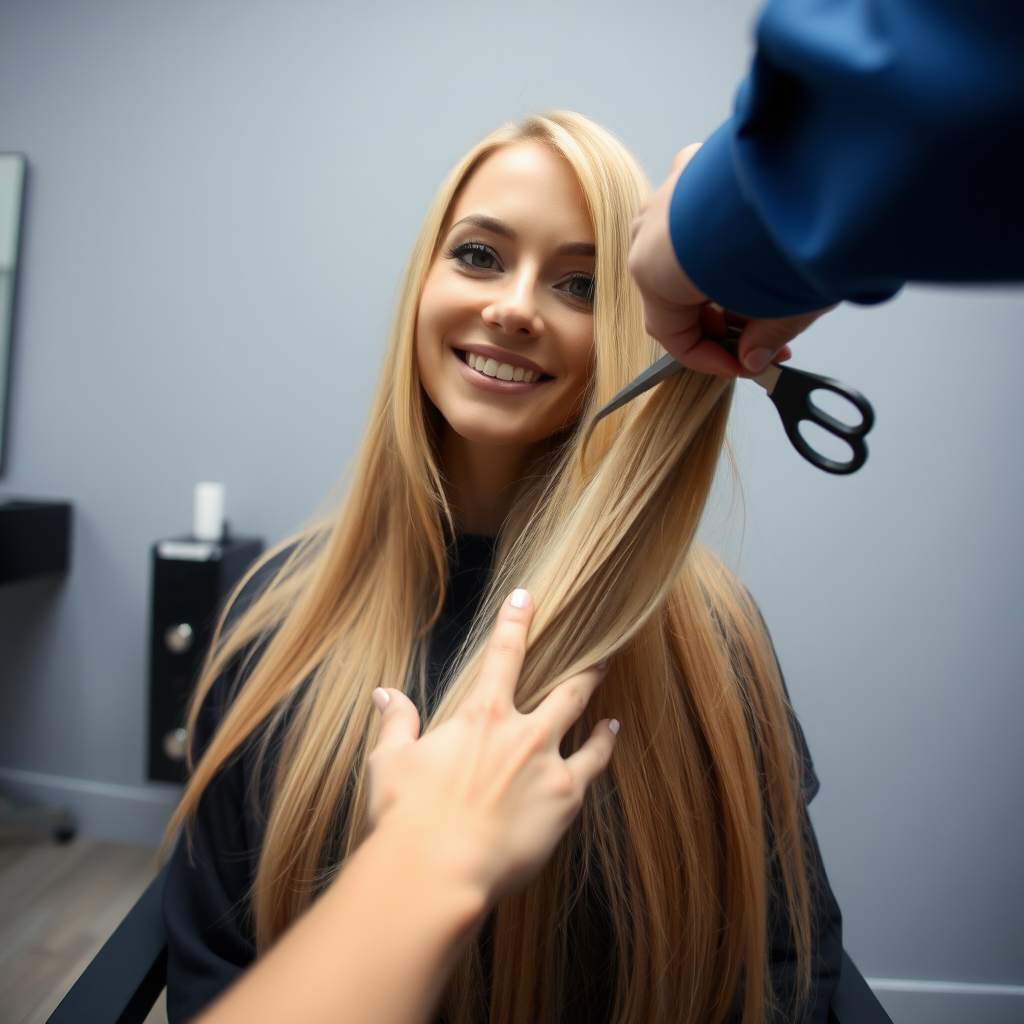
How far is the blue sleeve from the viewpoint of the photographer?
0.92ft

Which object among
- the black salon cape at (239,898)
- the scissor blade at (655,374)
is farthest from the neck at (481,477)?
the scissor blade at (655,374)

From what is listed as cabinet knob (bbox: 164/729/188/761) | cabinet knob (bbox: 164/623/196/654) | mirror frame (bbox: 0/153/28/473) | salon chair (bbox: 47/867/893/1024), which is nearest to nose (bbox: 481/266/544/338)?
salon chair (bbox: 47/867/893/1024)

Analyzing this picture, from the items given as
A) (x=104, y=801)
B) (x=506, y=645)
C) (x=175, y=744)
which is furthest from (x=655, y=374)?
(x=104, y=801)

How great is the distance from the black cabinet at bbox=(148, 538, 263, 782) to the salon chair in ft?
2.80

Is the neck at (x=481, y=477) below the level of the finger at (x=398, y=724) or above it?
above

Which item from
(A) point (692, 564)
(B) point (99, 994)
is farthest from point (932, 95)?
(B) point (99, 994)

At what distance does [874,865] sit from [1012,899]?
326 mm

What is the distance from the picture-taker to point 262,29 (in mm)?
1679

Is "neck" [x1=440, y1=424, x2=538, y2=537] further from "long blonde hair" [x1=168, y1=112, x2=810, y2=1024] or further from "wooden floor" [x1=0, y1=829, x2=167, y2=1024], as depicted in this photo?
"wooden floor" [x1=0, y1=829, x2=167, y2=1024]

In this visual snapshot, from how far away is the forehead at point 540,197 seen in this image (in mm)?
805

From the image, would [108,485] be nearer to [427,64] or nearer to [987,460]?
[427,64]

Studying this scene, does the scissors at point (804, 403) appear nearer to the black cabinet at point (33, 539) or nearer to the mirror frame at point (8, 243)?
the black cabinet at point (33, 539)

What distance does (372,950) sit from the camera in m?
0.40

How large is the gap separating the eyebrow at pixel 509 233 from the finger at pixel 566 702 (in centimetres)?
48
